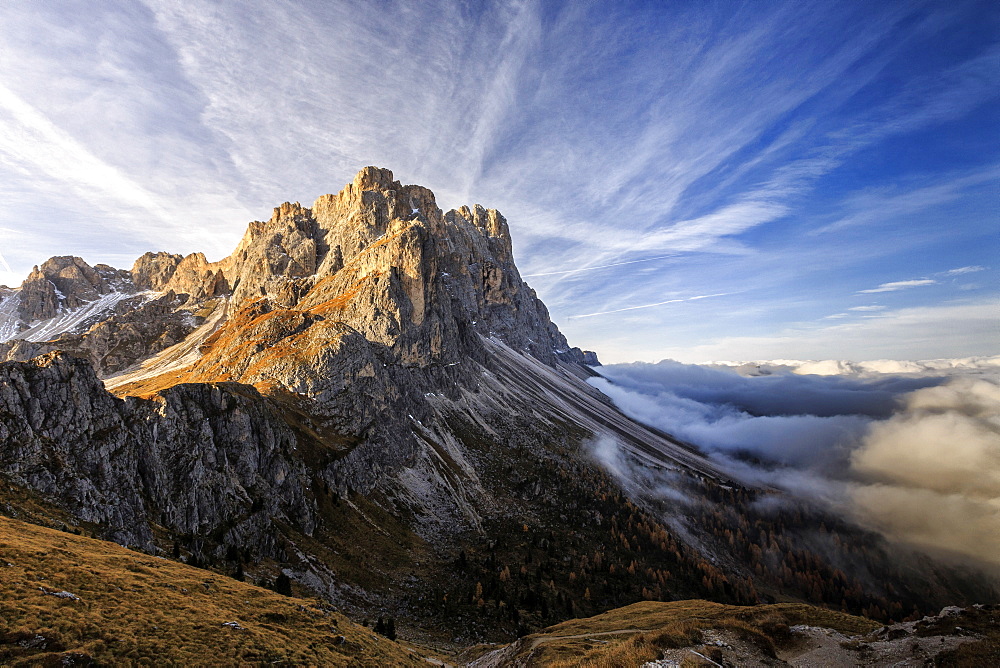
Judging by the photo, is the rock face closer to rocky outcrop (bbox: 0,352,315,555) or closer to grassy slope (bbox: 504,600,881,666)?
rocky outcrop (bbox: 0,352,315,555)

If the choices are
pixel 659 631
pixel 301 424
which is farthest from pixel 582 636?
pixel 301 424

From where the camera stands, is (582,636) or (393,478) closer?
(582,636)

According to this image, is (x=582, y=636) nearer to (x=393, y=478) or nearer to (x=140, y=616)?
(x=140, y=616)

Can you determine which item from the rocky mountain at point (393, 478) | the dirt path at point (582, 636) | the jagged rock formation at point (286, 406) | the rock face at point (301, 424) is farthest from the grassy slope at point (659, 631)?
the jagged rock formation at point (286, 406)

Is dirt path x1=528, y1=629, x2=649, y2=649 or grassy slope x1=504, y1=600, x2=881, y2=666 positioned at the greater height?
grassy slope x1=504, y1=600, x2=881, y2=666

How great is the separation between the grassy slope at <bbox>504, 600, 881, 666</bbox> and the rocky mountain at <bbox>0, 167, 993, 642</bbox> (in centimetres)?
2488

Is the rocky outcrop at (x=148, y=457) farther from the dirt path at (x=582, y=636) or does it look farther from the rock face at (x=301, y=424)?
the dirt path at (x=582, y=636)

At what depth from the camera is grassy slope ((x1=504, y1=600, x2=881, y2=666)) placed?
2502 centimetres

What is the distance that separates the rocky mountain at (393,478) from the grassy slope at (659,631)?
24879 millimetres

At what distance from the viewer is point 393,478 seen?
306 feet

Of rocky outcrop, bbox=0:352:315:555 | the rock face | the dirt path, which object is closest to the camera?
the dirt path

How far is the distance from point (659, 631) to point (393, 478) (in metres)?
76.7

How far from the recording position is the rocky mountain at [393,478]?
47.5 meters

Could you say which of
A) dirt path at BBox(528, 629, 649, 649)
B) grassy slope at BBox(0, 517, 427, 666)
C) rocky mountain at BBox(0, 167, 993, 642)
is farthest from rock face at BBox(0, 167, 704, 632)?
dirt path at BBox(528, 629, 649, 649)
